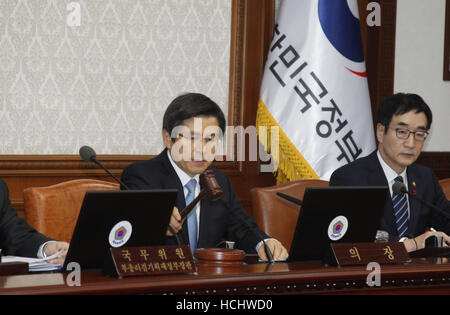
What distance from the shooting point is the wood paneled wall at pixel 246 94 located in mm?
3619

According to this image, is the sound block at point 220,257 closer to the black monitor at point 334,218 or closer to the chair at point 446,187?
the black monitor at point 334,218

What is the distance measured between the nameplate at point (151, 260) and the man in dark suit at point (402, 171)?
52.5 inches

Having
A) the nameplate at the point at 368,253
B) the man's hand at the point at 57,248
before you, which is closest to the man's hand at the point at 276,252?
the nameplate at the point at 368,253

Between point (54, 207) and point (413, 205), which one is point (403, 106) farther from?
point (54, 207)

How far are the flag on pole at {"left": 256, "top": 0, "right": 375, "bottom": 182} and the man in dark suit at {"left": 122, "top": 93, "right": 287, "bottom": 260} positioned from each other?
110 centimetres

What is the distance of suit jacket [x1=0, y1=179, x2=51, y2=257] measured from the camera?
8.19 ft

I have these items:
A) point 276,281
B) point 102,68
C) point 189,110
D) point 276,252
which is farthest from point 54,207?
point 276,281

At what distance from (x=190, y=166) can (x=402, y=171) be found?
1119 millimetres

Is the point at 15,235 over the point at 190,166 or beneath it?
beneath

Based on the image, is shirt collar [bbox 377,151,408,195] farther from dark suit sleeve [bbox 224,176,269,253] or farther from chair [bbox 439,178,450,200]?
dark suit sleeve [bbox 224,176,269,253]

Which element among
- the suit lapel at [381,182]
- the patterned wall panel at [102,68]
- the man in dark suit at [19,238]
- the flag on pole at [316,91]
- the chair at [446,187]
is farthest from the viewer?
the flag on pole at [316,91]

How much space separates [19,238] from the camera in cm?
255

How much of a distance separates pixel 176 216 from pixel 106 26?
1.78 meters
